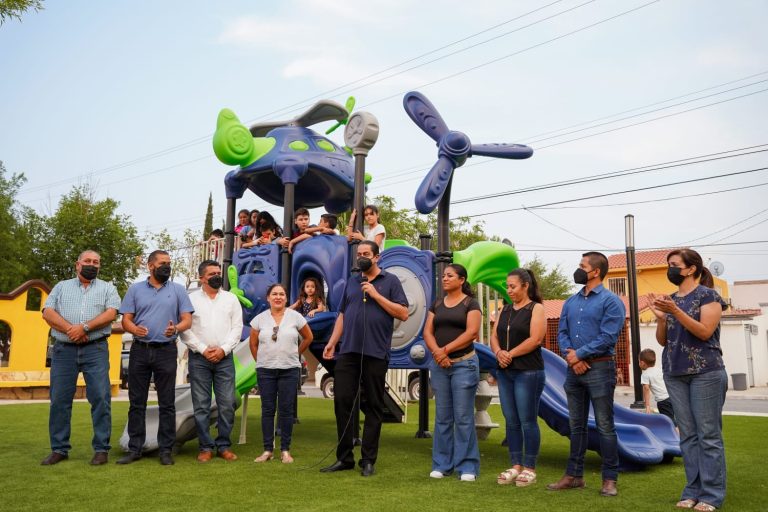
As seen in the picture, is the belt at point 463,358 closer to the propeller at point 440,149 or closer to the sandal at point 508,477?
the sandal at point 508,477

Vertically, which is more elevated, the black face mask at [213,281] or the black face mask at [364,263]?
the black face mask at [364,263]

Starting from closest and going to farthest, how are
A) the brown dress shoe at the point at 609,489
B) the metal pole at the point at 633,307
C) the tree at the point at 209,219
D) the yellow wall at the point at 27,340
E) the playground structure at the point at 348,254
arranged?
the brown dress shoe at the point at 609,489 → the playground structure at the point at 348,254 → the metal pole at the point at 633,307 → the yellow wall at the point at 27,340 → the tree at the point at 209,219

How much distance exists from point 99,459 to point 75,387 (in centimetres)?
62

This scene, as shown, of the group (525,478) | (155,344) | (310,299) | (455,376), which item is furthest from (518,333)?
(310,299)

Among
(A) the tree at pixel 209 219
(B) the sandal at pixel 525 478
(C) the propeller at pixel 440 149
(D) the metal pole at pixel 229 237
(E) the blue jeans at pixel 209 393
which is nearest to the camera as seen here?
(B) the sandal at pixel 525 478

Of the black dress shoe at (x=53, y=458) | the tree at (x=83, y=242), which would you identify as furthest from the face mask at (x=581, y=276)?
the tree at (x=83, y=242)

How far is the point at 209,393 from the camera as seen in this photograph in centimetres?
614

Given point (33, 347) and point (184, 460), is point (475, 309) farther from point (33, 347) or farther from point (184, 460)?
point (33, 347)

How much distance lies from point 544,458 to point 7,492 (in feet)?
14.7

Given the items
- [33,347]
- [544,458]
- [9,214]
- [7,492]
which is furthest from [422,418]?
[9,214]

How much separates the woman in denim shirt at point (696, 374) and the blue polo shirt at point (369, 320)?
6.53 feet

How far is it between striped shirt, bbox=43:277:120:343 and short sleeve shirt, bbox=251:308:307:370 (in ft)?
4.08

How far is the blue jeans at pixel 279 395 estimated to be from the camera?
19.8 ft

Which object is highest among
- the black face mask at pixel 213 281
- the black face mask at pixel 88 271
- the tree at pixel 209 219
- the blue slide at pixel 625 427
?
the tree at pixel 209 219
